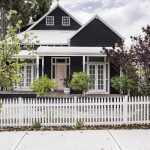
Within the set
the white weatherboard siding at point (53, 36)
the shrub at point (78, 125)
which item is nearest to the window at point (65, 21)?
the white weatherboard siding at point (53, 36)

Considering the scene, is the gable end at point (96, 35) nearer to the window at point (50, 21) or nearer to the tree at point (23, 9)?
the window at point (50, 21)

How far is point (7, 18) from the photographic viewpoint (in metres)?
41.5

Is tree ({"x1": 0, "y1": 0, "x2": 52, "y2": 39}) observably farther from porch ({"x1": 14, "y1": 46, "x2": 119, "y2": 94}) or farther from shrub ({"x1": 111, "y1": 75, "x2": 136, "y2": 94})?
Answer: shrub ({"x1": 111, "y1": 75, "x2": 136, "y2": 94})

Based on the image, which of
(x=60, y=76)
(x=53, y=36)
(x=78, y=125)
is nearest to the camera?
(x=78, y=125)

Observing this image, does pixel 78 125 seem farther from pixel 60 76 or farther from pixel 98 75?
pixel 60 76

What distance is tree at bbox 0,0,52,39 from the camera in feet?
131

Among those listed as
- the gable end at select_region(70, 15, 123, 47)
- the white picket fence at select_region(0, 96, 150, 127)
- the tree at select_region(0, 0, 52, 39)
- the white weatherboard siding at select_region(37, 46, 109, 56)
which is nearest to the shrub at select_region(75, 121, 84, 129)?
the white picket fence at select_region(0, 96, 150, 127)
